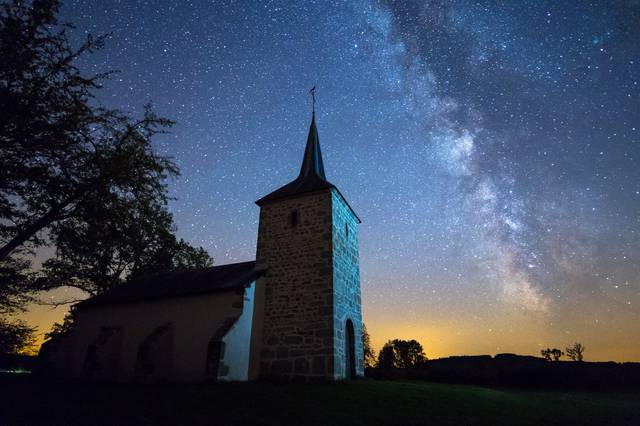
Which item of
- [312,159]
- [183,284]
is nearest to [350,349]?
[183,284]

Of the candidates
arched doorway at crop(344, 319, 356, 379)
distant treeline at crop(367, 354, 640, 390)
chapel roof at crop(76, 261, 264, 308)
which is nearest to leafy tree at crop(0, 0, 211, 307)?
chapel roof at crop(76, 261, 264, 308)

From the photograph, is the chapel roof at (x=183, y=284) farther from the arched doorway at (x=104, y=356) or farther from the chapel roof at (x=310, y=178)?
the chapel roof at (x=310, y=178)

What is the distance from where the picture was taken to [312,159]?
62.7ft

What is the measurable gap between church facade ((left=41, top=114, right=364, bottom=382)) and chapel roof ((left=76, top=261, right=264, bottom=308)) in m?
0.08

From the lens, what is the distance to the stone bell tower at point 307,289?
12.4 m

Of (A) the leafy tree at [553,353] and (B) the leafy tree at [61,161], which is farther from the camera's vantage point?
(A) the leafy tree at [553,353]

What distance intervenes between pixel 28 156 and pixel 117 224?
274cm

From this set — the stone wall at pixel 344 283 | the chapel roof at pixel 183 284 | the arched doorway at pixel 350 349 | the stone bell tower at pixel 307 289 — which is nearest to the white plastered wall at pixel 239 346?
the stone bell tower at pixel 307 289

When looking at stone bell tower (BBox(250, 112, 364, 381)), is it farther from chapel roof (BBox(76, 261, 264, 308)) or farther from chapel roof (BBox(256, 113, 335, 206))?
chapel roof (BBox(76, 261, 264, 308))

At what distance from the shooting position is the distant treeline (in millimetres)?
20312

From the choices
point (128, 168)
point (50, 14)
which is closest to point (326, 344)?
point (128, 168)

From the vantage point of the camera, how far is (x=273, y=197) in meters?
15.9

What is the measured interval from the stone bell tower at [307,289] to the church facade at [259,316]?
0.13 ft

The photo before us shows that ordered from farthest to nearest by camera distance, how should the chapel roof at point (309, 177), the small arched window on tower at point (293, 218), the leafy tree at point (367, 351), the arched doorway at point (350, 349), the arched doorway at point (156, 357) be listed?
the leafy tree at point (367, 351), the chapel roof at point (309, 177), the small arched window on tower at point (293, 218), the arched doorway at point (350, 349), the arched doorway at point (156, 357)
